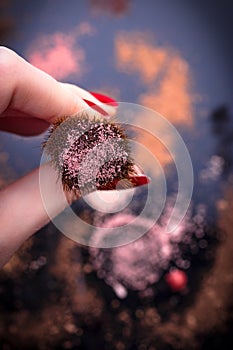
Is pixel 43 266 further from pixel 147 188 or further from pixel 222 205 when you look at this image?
pixel 222 205

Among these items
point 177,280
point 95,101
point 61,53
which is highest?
point 95,101

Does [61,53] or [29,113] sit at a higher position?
[29,113]

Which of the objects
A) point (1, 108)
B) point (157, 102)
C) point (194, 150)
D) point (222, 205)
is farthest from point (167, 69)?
point (1, 108)

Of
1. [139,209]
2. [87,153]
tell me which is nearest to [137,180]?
[87,153]

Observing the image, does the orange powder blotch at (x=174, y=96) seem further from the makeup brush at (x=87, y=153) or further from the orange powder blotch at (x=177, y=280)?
the makeup brush at (x=87, y=153)

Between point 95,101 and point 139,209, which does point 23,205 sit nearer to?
point 95,101

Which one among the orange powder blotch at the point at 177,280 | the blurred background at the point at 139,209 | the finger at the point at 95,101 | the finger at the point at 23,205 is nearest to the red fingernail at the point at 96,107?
the finger at the point at 95,101
